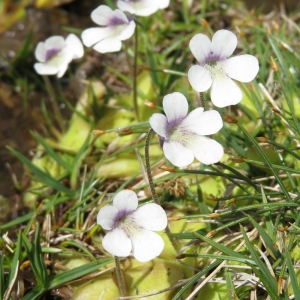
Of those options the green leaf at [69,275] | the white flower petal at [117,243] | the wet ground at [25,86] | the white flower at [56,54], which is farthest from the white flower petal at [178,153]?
the wet ground at [25,86]

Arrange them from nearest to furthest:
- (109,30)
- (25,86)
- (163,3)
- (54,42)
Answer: (109,30)
(163,3)
(54,42)
(25,86)

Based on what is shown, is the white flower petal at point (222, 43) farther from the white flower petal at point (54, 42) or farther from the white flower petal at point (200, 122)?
the white flower petal at point (54, 42)

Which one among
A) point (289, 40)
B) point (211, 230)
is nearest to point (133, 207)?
point (211, 230)

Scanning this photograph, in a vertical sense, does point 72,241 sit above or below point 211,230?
below

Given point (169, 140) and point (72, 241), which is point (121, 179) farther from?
point (169, 140)

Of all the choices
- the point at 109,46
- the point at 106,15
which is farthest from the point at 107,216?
the point at 106,15

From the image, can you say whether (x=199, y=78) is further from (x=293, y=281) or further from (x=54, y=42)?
(x=54, y=42)
